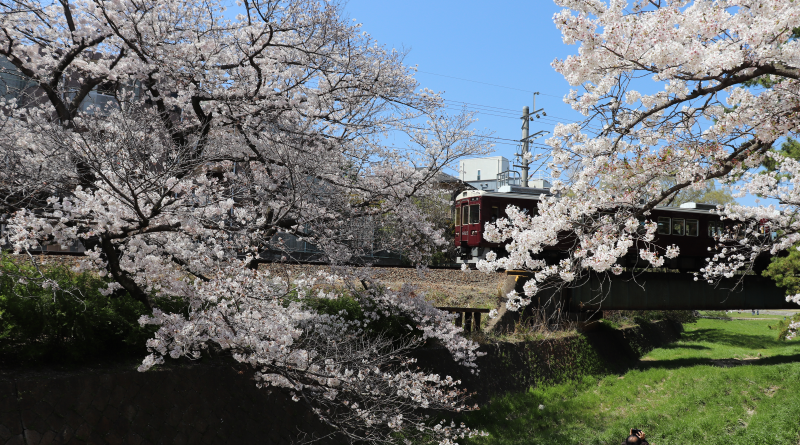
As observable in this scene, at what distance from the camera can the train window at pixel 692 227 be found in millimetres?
17531

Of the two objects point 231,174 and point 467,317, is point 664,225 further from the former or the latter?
point 231,174

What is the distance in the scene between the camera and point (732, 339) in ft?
66.7

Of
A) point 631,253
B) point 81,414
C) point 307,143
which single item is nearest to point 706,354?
point 631,253

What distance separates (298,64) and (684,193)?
101 feet

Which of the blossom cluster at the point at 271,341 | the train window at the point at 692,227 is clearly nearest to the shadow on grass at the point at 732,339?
the train window at the point at 692,227

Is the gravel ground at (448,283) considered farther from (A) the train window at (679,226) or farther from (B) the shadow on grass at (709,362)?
(A) the train window at (679,226)

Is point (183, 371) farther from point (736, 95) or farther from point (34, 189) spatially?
point (736, 95)

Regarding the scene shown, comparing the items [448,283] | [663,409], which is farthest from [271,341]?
[448,283]

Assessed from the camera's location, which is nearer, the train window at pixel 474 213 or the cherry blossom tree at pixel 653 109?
the cherry blossom tree at pixel 653 109

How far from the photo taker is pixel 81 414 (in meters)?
5.35

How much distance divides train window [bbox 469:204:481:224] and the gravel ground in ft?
6.07

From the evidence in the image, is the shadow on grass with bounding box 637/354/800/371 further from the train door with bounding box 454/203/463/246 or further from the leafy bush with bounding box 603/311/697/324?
the train door with bounding box 454/203/463/246

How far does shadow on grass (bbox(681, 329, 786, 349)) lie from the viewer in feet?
63.0

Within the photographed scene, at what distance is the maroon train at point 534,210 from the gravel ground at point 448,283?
0.71 m
